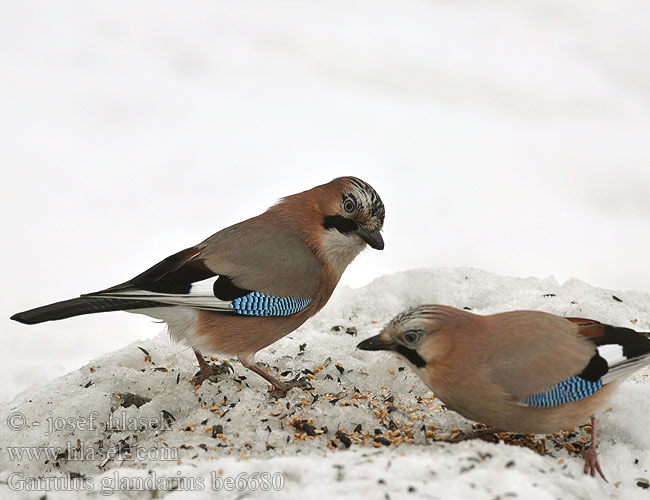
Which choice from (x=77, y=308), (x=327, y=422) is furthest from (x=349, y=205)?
(x=77, y=308)

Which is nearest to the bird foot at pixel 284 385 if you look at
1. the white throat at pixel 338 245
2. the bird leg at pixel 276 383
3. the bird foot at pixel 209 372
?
the bird leg at pixel 276 383

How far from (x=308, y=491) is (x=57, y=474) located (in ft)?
5.36

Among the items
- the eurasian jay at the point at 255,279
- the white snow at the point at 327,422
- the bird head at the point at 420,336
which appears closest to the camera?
the white snow at the point at 327,422

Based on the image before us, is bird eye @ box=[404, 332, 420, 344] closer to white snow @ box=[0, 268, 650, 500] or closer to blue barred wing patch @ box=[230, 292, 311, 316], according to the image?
white snow @ box=[0, 268, 650, 500]

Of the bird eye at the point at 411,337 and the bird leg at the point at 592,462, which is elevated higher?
the bird eye at the point at 411,337

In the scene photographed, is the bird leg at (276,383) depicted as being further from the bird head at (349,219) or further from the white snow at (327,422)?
the bird head at (349,219)

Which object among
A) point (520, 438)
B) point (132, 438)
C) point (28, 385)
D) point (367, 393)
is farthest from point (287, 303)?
point (28, 385)

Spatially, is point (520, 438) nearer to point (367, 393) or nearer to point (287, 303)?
point (367, 393)

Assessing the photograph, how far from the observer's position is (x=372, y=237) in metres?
4.82

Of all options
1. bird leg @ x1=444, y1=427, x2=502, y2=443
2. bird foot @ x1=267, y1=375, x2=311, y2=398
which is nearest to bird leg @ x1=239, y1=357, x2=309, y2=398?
bird foot @ x1=267, y1=375, x2=311, y2=398

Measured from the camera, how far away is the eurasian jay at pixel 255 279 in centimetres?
449

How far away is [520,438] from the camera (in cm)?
425

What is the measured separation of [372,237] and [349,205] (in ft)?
0.79

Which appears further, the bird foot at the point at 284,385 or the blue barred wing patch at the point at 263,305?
the bird foot at the point at 284,385
